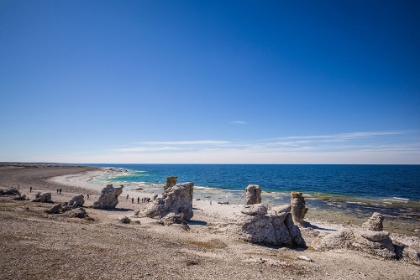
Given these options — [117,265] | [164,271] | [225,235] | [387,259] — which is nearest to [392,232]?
[387,259]

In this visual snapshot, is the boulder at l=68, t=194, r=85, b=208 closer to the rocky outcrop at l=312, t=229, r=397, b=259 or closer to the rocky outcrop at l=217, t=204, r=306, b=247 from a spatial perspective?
the rocky outcrop at l=217, t=204, r=306, b=247

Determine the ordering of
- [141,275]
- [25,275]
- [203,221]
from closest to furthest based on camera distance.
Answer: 1. [25,275]
2. [141,275]
3. [203,221]

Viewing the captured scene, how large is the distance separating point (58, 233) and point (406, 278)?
22.2 m

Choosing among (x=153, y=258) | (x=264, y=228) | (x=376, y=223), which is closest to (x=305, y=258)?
(x=264, y=228)

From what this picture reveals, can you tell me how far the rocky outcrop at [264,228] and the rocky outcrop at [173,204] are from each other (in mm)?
10561

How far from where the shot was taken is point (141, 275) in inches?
433

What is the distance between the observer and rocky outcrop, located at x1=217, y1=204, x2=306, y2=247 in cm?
2028

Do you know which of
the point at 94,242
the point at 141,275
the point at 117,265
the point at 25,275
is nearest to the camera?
the point at 25,275

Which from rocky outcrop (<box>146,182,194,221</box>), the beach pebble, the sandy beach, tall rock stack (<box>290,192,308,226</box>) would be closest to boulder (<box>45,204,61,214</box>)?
the sandy beach

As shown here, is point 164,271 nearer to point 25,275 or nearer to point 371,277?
point 25,275

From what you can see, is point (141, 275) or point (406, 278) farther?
point (406, 278)

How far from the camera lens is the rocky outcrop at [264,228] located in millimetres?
20281

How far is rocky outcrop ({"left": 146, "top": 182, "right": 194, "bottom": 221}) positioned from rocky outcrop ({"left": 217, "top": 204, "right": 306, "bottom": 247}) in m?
10.6

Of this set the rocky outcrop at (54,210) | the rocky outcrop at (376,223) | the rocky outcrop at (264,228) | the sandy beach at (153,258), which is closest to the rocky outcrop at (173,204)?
the rocky outcrop at (54,210)
